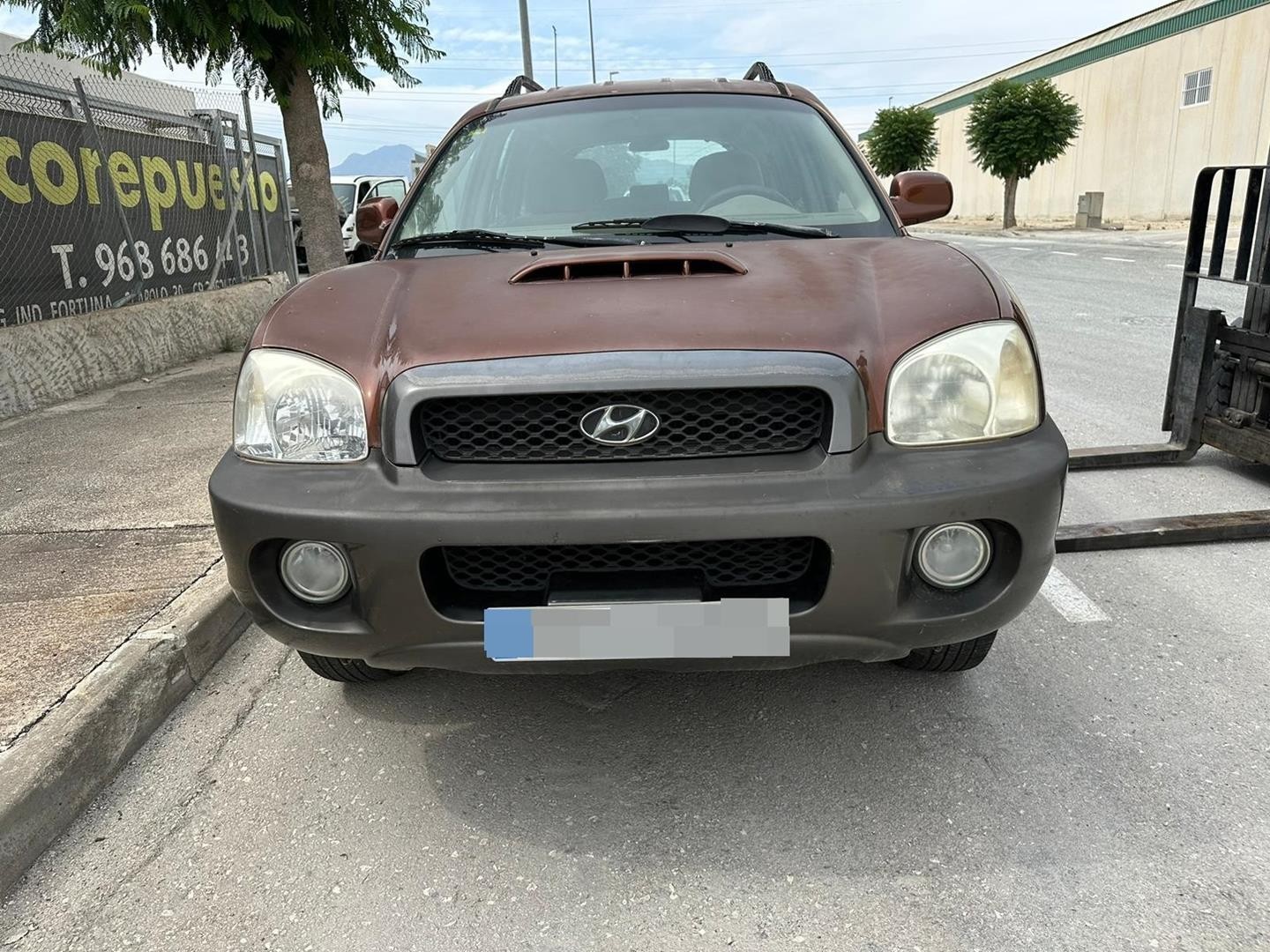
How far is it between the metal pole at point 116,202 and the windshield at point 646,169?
5744mm

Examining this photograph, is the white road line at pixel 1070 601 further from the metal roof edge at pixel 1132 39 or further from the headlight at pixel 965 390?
the metal roof edge at pixel 1132 39

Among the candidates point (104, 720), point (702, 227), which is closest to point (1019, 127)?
point (702, 227)

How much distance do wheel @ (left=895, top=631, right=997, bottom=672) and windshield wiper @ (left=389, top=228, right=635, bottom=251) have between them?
55.8 inches

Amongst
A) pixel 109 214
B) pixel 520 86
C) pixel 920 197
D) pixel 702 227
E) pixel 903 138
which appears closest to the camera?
pixel 702 227

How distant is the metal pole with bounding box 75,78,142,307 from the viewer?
25.0 feet

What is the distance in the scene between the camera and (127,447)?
5.39 m

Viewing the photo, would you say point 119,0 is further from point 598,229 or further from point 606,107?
point 598,229

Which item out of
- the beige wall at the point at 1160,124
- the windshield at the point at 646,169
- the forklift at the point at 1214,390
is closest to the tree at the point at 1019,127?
the beige wall at the point at 1160,124

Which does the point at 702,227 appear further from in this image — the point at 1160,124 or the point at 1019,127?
the point at 1160,124

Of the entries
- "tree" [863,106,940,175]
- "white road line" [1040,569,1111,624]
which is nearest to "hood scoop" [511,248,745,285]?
"white road line" [1040,569,1111,624]

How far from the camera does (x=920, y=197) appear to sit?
3396mm

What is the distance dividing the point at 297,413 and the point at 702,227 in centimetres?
133

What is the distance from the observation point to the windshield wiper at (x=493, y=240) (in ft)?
9.24

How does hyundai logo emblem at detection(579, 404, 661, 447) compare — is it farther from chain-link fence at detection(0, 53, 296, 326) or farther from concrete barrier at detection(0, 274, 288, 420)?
chain-link fence at detection(0, 53, 296, 326)
